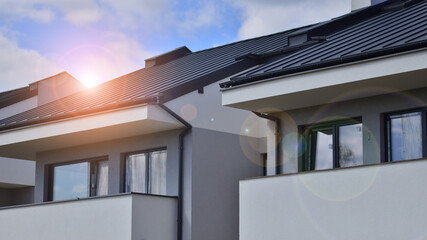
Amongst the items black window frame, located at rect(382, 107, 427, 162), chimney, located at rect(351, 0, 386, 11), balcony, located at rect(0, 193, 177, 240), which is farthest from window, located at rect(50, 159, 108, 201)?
black window frame, located at rect(382, 107, 427, 162)

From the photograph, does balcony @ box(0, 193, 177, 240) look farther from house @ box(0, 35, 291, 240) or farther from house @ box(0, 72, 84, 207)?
house @ box(0, 72, 84, 207)

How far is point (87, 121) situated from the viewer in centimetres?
1802

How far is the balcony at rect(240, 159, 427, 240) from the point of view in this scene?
1109 cm

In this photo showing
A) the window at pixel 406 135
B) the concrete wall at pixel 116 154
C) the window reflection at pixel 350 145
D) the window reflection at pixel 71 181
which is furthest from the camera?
the window reflection at pixel 71 181

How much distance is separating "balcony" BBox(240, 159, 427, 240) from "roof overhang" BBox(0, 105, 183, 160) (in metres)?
3.92

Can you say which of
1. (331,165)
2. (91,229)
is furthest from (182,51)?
(331,165)

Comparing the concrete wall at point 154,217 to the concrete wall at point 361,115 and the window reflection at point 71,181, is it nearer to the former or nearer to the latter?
the concrete wall at point 361,115

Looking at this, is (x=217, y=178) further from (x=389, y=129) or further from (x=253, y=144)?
(x=389, y=129)

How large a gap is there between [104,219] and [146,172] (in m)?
2.50

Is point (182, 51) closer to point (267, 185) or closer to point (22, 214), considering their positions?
point (22, 214)

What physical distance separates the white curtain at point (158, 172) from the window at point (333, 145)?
4.48m

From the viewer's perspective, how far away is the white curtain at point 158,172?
18.1 meters

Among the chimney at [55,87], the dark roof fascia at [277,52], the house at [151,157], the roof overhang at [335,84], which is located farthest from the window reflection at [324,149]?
the chimney at [55,87]

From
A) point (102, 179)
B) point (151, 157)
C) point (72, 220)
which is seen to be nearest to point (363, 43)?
point (151, 157)
